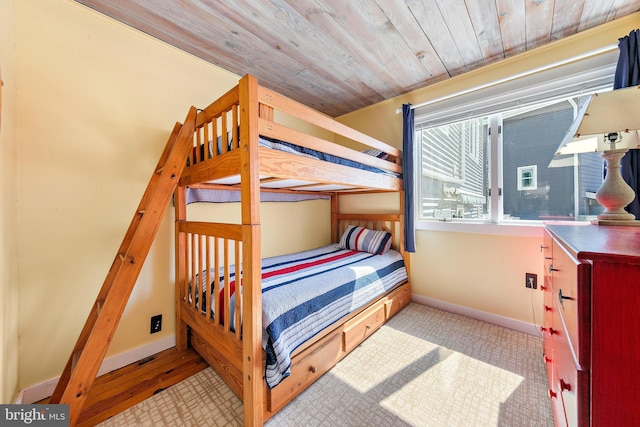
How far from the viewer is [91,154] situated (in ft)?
5.01

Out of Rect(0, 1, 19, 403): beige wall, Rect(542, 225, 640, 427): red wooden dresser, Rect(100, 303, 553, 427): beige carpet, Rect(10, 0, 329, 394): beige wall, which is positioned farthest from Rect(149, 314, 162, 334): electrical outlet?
Rect(542, 225, 640, 427): red wooden dresser

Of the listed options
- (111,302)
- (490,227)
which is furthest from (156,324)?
(490,227)

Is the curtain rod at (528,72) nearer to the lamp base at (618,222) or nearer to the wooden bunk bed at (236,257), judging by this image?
the wooden bunk bed at (236,257)

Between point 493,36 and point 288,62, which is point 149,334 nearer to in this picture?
point 288,62

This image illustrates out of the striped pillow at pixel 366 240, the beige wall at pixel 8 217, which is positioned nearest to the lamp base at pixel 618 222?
the striped pillow at pixel 366 240

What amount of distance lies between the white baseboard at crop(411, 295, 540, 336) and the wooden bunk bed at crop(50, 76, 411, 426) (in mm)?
833

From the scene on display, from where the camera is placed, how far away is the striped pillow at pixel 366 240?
2.61 m

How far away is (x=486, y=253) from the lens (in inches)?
86.0

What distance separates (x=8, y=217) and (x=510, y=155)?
346cm

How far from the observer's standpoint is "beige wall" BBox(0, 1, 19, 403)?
41.1 inches

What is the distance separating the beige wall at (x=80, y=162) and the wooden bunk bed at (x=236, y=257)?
25cm

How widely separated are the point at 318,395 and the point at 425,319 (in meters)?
1.35

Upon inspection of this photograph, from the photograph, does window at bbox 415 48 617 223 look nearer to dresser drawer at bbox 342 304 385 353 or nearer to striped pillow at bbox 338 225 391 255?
Answer: striped pillow at bbox 338 225 391 255

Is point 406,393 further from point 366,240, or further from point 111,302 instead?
point 111,302
